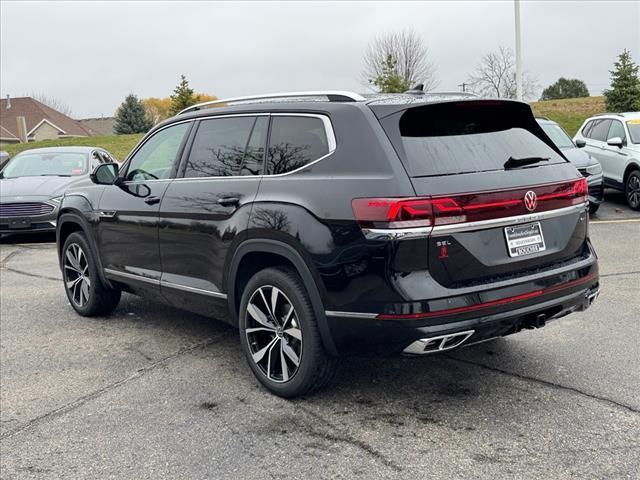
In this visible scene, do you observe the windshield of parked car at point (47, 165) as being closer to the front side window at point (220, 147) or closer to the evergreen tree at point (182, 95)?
the front side window at point (220, 147)

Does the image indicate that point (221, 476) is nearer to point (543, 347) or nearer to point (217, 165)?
point (217, 165)

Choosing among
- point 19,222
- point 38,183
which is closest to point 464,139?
point 19,222

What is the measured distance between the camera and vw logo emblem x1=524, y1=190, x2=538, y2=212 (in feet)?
11.8

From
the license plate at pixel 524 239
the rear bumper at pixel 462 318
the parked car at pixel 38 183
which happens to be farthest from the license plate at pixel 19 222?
the license plate at pixel 524 239

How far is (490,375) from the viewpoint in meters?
4.30

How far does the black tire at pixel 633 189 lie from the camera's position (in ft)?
38.4

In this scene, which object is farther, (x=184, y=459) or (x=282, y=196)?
(x=282, y=196)

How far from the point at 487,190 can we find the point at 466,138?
42 cm

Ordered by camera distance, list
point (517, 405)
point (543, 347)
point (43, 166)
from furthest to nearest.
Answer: point (43, 166), point (543, 347), point (517, 405)

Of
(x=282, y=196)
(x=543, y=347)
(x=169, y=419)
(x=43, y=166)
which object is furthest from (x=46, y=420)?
(x=43, y=166)

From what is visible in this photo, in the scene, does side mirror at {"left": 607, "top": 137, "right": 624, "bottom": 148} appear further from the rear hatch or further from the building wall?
the building wall

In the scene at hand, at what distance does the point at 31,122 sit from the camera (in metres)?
59.6

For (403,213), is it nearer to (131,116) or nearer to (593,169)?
(593,169)

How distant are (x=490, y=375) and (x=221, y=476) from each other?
1.96m
